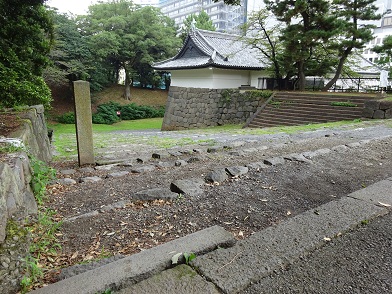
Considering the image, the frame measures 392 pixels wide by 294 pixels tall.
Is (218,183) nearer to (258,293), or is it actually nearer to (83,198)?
(83,198)

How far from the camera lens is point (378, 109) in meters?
9.81

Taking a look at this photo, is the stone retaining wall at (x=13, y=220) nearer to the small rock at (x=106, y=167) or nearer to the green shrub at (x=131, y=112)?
the small rock at (x=106, y=167)

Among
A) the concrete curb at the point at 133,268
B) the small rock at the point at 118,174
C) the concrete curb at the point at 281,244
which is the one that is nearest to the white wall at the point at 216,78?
the small rock at the point at 118,174

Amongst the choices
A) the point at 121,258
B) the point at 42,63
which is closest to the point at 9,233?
the point at 121,258

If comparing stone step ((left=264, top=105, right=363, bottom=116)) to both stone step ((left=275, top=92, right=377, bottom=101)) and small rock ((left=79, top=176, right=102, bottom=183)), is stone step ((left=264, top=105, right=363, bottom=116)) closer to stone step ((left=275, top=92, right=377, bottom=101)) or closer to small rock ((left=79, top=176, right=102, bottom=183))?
stone step ((left=275, top=92, right=377, bottom=101))

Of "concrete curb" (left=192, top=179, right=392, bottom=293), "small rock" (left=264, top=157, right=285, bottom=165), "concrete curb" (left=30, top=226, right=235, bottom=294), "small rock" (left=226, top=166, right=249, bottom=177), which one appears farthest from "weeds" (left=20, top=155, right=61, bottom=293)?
"small rock" (left=264, top=157, right=285, bottom=165)

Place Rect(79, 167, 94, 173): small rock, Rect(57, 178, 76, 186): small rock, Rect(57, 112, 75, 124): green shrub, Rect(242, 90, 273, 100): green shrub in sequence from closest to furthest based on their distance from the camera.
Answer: Rect(57, 178, 76, 186): small rock < Rect(79, 167, 94, 173): small rock < Rect(242, 90, 273, 100): green shrub < Rect(57, 112, 75, 124): green shrub

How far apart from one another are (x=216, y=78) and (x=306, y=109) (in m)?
5.53

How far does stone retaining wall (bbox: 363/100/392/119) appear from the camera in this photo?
9648 mm

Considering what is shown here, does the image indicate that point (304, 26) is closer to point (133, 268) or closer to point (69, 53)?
point (133, 268)

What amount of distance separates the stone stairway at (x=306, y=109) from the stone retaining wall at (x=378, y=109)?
47 cm

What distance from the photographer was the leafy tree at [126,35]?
21078 mm

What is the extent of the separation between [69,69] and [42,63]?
14578 millimetres

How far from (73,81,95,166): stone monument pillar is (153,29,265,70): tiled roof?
11.5m
